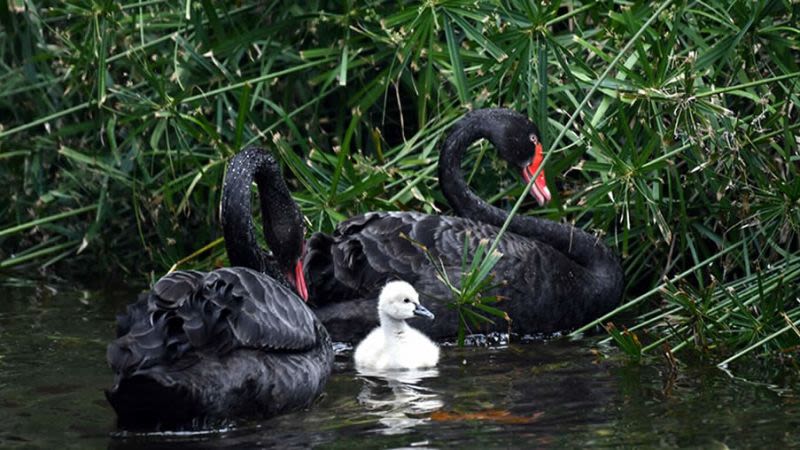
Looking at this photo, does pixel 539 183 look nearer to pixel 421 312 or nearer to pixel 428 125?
pixel 428 125

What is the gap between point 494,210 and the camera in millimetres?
6965

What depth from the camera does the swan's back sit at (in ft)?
15.0

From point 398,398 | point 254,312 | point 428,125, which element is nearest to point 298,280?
point 398,398

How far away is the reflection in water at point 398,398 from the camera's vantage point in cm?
486

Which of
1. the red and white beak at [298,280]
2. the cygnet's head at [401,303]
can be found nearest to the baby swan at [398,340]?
the cygnet's head at [401,303]

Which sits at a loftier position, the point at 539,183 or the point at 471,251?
the point at 539,183

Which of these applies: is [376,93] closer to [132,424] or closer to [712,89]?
[712,89]

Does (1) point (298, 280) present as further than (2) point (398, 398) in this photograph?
Yes

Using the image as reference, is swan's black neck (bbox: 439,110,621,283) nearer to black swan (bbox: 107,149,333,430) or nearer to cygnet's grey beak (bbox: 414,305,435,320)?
cygnet's grey beak (bbox: 414,305,435,320)

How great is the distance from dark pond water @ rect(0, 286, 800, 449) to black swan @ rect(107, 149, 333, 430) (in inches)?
3.2

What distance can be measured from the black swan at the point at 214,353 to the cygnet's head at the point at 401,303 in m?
0.45

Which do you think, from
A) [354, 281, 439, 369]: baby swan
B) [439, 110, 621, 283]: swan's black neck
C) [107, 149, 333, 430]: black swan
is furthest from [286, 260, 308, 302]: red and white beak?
[439, 110, 621, 283]: swan's black neck

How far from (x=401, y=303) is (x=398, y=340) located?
140mm

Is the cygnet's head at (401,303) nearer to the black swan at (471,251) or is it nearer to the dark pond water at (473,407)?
Answer: the dark pond water at (473,407)
